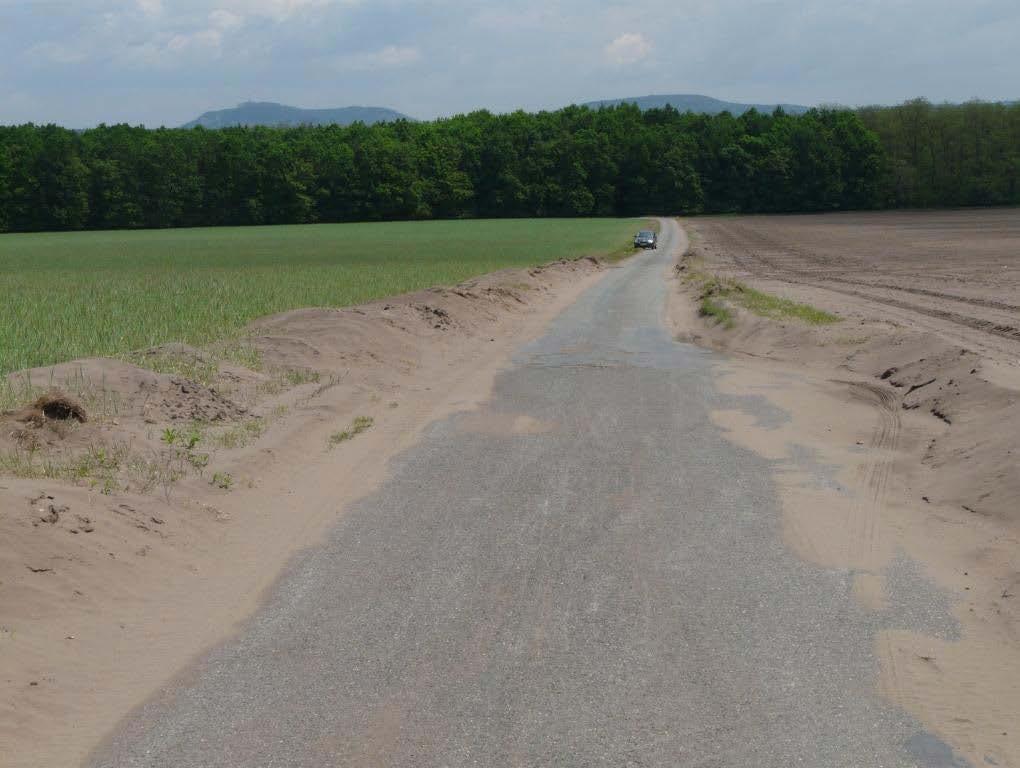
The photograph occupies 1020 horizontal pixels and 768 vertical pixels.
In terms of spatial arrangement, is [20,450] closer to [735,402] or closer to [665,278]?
[735,402]

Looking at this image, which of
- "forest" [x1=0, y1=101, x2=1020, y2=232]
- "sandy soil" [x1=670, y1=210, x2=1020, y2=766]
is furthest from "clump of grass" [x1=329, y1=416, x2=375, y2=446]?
"forest" [x1=0, y1=101, x2=1020, y2=232]

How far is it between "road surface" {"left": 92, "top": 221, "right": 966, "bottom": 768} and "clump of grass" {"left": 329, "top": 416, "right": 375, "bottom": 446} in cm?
152

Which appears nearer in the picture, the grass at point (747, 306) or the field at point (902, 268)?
the field at point (902, 268)

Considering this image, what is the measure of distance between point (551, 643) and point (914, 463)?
6.18 meters

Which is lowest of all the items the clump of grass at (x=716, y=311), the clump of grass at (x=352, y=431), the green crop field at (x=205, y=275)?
the clump of grass at (x=352, y=431)

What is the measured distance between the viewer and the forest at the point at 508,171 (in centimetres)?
11344

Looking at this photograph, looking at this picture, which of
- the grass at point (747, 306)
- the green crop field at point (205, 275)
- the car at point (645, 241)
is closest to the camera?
the green crop field at point (205, 275)

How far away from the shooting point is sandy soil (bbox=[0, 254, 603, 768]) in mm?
6020

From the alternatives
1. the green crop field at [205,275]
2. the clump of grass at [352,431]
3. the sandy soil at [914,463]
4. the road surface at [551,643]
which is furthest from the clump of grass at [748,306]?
the road surface at [551,643]

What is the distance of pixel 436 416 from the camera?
44.3 ft

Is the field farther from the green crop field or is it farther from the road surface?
the green crop field

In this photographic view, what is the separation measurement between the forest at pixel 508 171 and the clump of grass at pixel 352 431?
109m

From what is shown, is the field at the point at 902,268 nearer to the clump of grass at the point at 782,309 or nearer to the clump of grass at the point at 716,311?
the clump of grass at the point at 782,309

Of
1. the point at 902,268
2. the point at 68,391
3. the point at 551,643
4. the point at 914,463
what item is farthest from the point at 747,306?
the point at 902,268
